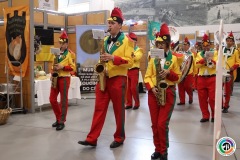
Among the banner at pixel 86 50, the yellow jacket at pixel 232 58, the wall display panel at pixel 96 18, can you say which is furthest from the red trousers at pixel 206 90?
the wall display panel at pixel 96 18

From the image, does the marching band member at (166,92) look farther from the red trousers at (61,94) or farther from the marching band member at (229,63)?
the marching band member at (229,63)

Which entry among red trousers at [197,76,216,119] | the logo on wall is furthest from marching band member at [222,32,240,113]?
the logo on wall

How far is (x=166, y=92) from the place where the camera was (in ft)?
11.1

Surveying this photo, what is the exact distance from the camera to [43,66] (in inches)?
335

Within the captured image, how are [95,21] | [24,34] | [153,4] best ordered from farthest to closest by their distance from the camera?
[153,4], [95,21], [24,34]

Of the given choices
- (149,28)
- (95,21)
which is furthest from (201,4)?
(95,21)

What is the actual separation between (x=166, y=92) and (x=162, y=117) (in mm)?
291

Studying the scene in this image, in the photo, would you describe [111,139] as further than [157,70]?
Yes

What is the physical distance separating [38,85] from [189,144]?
12.5 ft

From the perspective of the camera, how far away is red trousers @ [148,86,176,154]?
335cm

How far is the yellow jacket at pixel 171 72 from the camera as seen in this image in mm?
3393

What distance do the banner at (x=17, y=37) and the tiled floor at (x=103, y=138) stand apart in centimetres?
121

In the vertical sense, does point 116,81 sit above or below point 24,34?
below

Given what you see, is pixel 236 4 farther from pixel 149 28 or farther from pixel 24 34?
pixel 24 34
